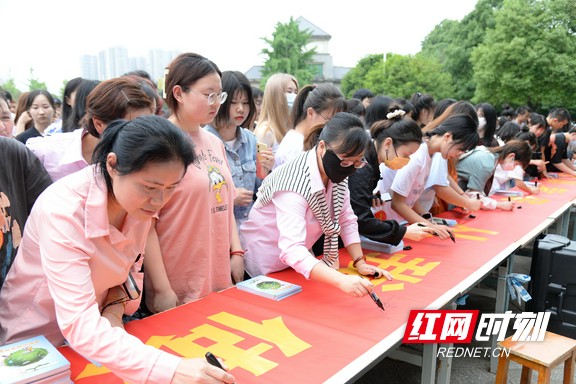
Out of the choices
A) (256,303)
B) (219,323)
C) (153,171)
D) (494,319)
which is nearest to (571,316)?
(494,319)

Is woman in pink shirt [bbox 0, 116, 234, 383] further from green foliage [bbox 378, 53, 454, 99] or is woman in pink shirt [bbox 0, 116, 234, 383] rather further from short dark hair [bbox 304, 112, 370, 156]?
green foliage [bbox 378, 53, 454, 99]

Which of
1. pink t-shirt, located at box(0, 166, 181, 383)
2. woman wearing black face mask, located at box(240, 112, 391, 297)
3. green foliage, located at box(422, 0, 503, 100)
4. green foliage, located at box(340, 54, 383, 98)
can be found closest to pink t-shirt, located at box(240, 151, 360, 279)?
woman wearing black face mask, located at box(240, 112, 391, 297)

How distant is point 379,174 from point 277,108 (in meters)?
0.95

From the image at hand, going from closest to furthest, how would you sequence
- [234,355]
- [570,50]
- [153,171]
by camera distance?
[153,171]
[234,355]
[570,50]

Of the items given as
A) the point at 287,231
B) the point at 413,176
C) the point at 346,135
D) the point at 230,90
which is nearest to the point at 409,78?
the point at 413,176

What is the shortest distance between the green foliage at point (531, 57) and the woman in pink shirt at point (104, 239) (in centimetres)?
1922

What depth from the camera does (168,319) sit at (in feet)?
4.63

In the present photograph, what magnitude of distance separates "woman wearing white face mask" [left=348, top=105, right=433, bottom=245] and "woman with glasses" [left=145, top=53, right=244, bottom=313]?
715 millimetres

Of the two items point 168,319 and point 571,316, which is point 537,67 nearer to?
point 571,316

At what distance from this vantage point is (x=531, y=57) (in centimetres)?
1717

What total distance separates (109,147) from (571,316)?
2.67 metres

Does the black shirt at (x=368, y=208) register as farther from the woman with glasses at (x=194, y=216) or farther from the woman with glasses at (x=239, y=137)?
the woman with glasses at (x=194, y=216)

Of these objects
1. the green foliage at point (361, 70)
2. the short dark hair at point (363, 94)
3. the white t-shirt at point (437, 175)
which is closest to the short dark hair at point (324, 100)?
the white t-shirt at point (437, 175)

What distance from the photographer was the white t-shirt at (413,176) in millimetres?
2541
